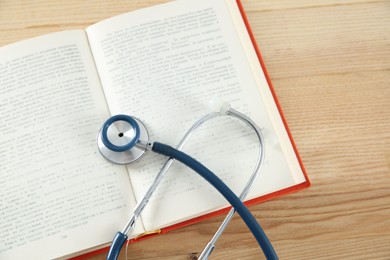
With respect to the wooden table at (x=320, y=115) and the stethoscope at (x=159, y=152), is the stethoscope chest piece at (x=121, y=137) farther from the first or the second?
the wooden table at (x=320, y=115)

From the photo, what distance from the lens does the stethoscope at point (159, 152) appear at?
2.25 ft

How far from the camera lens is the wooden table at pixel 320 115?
2.51 feet

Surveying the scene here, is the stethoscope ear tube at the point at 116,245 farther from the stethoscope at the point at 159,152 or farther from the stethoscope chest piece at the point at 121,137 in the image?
the stethoscope chest piece at the point at 121,137

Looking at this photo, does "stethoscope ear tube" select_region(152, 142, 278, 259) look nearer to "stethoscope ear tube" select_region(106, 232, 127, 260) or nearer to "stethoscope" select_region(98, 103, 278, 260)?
"stethoscope" select_region(98, 103, 278, 260)

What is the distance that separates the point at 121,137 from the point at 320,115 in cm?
38

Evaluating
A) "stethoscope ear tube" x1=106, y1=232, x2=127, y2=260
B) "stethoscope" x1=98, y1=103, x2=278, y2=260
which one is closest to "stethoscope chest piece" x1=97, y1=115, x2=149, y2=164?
"stethoscope" x1=98, y1=103, x2=278, y2=260

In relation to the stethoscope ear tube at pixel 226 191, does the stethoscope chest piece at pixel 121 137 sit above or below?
above

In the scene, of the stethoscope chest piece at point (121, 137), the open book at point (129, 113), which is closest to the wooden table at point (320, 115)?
the open book at point (129, 113)

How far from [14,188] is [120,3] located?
0.42 meters

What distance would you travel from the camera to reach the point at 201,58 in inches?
32.7

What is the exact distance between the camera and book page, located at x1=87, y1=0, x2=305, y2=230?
0.75 metres

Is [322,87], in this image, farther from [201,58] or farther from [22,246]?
[22,246]

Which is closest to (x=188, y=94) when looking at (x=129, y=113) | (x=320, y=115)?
(x=129, y=113)

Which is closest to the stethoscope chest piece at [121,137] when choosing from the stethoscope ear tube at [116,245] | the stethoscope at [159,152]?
the stethoscope at [159,152]
